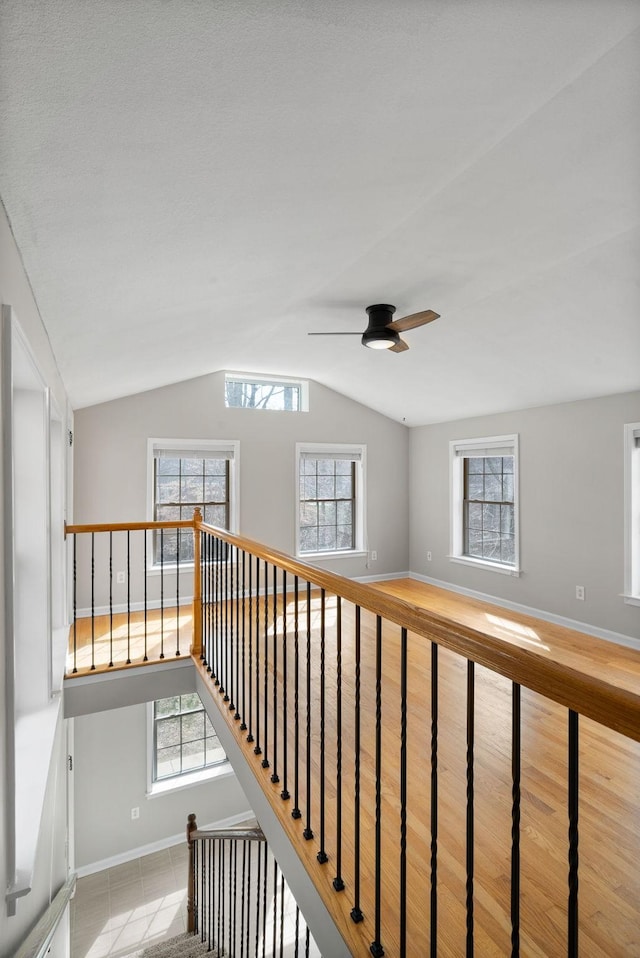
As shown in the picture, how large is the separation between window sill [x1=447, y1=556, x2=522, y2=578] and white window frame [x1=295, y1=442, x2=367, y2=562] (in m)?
1.21

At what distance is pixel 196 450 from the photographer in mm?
5441

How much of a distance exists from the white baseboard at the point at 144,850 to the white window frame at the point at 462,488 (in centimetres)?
400

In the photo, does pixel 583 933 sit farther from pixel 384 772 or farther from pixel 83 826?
pixel 83 826

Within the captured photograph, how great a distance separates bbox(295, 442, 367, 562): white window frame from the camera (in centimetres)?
600

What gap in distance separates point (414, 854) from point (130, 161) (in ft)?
7.64

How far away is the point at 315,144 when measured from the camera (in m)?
1.40

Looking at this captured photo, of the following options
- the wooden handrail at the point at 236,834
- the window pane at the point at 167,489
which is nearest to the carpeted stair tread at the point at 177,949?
the wooden handrail at the point at 236,834

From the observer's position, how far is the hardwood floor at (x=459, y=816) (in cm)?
140

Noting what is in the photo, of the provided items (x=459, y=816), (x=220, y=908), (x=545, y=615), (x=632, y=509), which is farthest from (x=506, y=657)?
(x=545, y=615)

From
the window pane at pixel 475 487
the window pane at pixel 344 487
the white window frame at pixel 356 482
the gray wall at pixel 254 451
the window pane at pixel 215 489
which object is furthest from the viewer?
the window pane at pixel 344 487

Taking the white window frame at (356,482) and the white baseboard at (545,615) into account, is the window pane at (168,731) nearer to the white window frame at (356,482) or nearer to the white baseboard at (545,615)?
the white window frame at (356,482)

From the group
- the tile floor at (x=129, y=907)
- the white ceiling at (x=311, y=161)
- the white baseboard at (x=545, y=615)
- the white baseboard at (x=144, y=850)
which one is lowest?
the tile floor at (x=129, y=907)

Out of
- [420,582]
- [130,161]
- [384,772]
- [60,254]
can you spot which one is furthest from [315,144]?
[420,582]

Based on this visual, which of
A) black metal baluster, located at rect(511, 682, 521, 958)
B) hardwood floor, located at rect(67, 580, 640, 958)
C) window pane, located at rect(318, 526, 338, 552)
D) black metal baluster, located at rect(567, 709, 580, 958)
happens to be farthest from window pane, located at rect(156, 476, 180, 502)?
black metal baluster, located at rect(567, 709, 580, 958)
